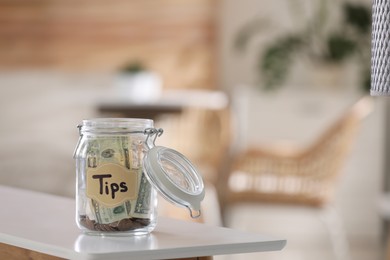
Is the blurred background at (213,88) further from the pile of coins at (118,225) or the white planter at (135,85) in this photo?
the pile of coins at (118,225)

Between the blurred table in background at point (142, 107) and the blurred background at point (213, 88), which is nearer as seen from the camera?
the blurred table in background at point (142, 107)

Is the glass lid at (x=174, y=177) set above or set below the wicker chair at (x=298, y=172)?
above

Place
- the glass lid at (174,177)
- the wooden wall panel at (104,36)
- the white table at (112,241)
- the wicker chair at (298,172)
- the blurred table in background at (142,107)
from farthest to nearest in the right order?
the wooden wall panel at (104,36)
the blurred table in background at (142,107)
the wicker chair at (298,172)
the glass lid at (174,177)
the white table at (112,241)

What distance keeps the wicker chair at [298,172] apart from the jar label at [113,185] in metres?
3.13

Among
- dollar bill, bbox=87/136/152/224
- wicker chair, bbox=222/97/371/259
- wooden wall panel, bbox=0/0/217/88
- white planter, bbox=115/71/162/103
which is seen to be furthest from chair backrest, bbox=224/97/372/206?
dollar bill, bbox=87/136/152/224

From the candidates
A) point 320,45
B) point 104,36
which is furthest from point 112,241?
point 104,36

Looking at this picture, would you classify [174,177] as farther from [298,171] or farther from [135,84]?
[135,84]

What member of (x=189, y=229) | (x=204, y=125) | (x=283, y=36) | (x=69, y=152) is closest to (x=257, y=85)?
(x=283, y=36)

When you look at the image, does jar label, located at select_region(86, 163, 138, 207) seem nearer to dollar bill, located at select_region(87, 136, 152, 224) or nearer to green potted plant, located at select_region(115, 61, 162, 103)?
dollar bill, located at select_region(87, 136, 152, 224)

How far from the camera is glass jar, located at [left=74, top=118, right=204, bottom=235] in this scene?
1235mm

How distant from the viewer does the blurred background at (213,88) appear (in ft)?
17.9

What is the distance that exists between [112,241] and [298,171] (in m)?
3.35

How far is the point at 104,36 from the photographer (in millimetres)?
6566

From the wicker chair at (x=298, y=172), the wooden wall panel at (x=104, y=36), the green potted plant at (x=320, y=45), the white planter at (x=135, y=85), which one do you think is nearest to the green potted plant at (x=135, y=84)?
the white planter at (x=135, y=85)
